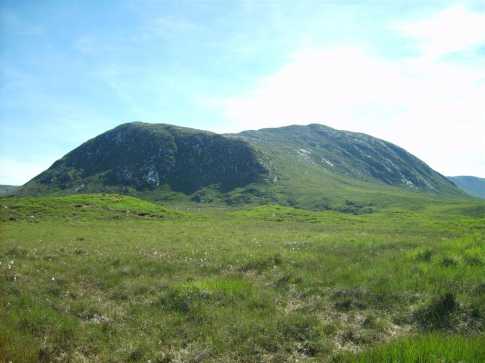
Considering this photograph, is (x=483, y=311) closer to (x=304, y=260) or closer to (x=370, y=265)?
(x=370, y=265)

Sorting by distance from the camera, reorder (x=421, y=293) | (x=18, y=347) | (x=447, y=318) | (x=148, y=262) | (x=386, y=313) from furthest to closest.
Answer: (x=148, y=262) < (x=421, y=293) < (x=386, y=313) < (x=447, y=318) < (x=18, y=347)

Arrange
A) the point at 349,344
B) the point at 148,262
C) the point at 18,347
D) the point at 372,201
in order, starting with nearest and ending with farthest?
1. the point at 18,347
2. the point at 349,344
3. the point at 148,262
4. the point at 372,201

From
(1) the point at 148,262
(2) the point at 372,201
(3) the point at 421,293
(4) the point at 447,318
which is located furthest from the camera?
(2) the point at 372,201

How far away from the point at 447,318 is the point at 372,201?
146554mm

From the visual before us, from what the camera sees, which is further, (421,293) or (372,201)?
(372,201)

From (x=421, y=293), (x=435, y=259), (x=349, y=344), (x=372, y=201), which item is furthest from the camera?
(x=372, y=201)

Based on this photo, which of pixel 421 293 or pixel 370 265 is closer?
pixel 421 293

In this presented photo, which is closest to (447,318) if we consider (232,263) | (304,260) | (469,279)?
(469,279)

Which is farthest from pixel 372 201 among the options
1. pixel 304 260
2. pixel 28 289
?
pixel 28 289

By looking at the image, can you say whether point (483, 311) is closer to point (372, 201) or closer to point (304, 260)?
point (304, 260)

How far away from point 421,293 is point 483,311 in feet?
6.12

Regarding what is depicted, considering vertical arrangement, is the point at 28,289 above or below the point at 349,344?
above

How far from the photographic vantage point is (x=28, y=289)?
12727mm

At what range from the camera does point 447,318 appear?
1042 cm
